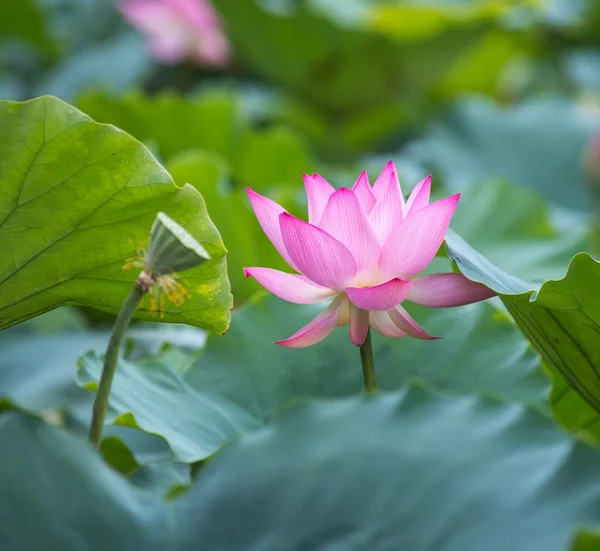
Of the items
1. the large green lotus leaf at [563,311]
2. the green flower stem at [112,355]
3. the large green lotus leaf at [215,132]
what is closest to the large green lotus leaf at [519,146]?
the large green lotus leaf at [215,132]

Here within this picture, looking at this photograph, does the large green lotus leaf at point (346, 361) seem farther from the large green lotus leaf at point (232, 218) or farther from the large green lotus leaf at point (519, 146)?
the large green lotus leaf at point (519, 146)

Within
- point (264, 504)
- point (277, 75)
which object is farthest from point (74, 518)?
point (277, 75)

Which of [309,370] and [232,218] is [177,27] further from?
[309,370]

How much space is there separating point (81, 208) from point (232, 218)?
653mm

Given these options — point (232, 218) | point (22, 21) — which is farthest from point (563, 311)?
point (22, 21)

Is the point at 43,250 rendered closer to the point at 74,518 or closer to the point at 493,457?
the point at 74,518

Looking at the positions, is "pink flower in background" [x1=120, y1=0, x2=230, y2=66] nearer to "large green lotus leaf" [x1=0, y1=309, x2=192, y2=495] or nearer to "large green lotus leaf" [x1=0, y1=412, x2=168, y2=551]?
"large green lotus leaf" [x1=0, y1=309, x2=192, y2=495]

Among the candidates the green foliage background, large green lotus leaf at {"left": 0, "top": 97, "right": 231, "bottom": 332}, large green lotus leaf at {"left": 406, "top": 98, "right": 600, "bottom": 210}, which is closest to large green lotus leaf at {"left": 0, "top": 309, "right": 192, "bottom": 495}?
the green foliage background

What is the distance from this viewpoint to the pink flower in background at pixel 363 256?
54 centimetres

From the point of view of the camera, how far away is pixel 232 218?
1239 mm

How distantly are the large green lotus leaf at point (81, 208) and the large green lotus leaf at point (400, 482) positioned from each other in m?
0.14

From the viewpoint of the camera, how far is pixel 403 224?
1.79 ft

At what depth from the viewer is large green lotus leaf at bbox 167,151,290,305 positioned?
1.23 m

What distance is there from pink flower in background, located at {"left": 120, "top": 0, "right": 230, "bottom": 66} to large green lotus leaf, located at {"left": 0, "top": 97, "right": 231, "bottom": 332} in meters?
1.35
